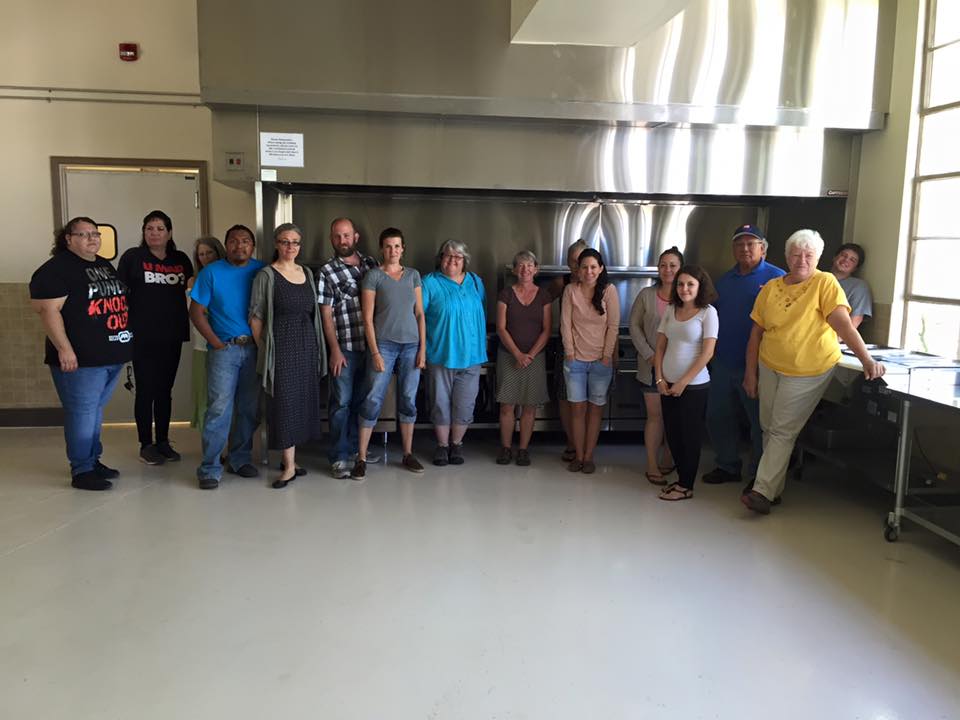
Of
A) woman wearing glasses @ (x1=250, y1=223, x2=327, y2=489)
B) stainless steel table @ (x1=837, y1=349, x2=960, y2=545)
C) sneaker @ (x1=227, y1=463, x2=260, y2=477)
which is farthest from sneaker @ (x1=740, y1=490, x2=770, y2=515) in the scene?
sneaker @ (x1=227, y1=463, x2=260, y2=477)

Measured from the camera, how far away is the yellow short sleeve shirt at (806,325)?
3.39 metres

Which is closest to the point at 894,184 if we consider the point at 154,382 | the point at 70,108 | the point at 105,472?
the point at 154,382

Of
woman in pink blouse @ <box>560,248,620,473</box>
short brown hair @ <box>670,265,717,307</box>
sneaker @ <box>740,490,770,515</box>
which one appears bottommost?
sneaker @ <box>740,490,770,515</box>

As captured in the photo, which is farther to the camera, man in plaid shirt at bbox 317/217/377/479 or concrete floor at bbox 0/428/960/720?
man in plaid shirt at bbox 317/217/377/479

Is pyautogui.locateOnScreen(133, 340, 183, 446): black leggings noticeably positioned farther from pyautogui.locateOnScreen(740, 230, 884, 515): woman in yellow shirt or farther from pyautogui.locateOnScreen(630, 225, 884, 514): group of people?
pyautogui.locateOnScreen(740, 230, 884, 515): woman in yellow shirt

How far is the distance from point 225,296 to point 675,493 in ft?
8.98

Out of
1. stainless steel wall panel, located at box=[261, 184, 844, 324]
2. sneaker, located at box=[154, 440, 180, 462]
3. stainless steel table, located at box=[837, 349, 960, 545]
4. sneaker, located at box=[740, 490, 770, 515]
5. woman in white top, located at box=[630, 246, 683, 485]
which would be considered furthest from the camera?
stainless steel wall panel, located at box=[261, 184, 844, 324]

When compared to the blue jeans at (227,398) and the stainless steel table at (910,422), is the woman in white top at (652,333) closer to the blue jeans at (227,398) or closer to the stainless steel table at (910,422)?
the stainless steel table at (910,422)

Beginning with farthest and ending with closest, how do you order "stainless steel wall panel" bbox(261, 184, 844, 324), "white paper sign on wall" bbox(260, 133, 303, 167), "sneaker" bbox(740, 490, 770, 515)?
"stainless steel wall panel" bbox(261, 184, 844, 324)
"white paper sign on wall" bbox(260, 133, 303, 167)
"sneaker" bbox(740, 490, 770, 515)

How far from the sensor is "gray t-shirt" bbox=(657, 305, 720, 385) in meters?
3.73

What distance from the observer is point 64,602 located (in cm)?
264

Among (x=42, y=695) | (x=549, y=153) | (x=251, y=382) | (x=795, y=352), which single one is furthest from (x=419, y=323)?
(x=42, y=695)

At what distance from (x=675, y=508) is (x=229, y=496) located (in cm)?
244

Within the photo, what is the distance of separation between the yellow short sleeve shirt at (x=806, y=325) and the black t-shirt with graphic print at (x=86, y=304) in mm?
3553
